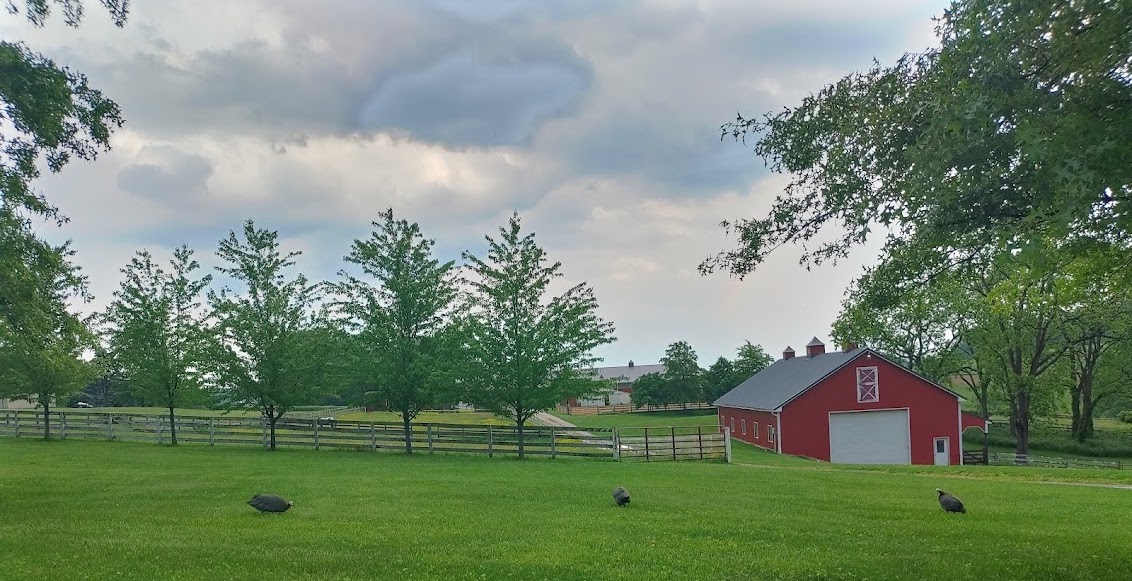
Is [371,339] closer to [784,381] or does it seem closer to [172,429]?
[172,429]

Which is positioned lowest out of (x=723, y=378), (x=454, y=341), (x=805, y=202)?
(x=723, y=378)

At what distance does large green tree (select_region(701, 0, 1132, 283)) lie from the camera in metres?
5.38

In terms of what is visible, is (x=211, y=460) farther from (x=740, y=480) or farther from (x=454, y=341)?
(x=740, y=480)

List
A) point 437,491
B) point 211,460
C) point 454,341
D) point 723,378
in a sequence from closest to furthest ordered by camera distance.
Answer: point 437,491
point 211,460
point 454,341
point 723,378

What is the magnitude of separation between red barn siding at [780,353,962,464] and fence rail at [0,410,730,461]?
8.62 meters

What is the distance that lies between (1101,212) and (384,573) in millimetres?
7233

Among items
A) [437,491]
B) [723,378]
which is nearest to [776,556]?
[437,491]

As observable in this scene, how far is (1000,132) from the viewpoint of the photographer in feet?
20.0

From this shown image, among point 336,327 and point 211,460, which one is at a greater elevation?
point 336,327

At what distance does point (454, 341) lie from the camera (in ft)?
77.4

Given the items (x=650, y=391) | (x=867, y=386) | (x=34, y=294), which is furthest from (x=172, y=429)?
(x=650, y=391)

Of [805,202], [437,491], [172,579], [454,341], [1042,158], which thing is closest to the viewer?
[1042,158]

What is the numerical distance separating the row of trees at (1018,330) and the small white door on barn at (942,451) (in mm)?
4389

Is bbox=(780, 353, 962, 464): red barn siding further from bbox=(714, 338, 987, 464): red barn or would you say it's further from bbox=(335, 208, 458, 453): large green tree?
bbox=(335, 208, 458, 453): large green tree
